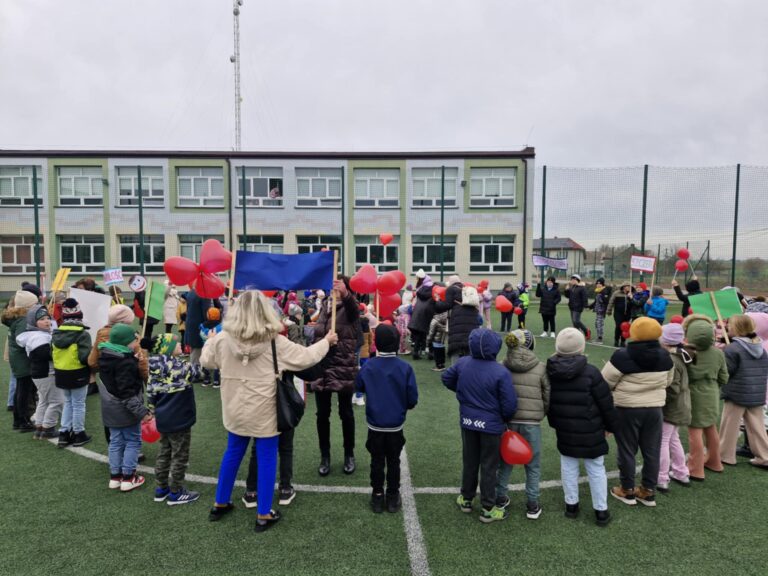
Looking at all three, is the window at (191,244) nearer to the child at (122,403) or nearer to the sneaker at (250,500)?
the child at (122,403)

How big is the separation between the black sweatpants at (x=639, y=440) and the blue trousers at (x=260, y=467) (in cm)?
301

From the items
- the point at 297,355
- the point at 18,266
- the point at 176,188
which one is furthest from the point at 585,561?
the point at 18,266

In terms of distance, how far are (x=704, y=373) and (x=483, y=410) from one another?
252 cm

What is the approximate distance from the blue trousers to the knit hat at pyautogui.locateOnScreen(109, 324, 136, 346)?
140 cm

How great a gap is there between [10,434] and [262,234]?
20.4 metres

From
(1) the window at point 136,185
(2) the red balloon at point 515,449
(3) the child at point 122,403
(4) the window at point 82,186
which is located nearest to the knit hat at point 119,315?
(3) the child at point 122,403

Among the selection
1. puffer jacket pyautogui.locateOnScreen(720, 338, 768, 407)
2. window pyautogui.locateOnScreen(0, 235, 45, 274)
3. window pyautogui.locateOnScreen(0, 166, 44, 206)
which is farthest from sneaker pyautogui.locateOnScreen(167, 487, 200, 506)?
window pyautogui.locateOnScreen(0, 166, 44, 206)

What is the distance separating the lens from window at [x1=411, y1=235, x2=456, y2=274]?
25.7 m

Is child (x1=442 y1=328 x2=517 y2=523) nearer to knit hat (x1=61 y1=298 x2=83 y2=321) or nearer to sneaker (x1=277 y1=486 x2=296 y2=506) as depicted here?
sneaker (x1=277 y1=486 x2=296 y2=506)

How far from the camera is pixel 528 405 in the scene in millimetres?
3828

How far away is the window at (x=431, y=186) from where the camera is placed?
1017 inches

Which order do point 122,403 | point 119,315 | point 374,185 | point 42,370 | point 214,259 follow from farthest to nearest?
point 374,185 < point 42,370 < point 214,259 < point 119,315 < point 122,403

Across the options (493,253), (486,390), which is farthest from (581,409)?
(493,253)

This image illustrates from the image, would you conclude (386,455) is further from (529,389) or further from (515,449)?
(529,389)
